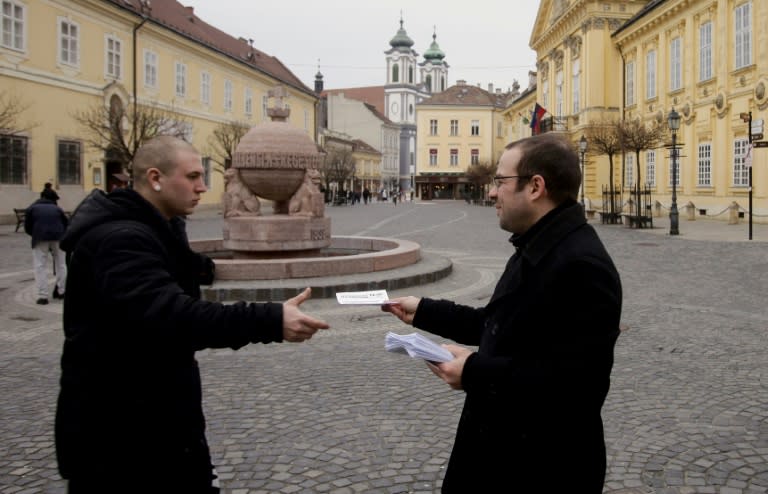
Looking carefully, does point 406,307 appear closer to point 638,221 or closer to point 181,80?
point 638,221

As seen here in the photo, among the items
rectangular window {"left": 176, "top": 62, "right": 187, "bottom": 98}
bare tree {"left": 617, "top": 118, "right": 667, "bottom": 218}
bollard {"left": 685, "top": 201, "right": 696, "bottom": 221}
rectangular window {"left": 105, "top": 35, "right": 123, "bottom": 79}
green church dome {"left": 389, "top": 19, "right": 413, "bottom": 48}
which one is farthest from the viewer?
green church dome {"left": 389, "top": 19, "right": 413, "bottom": 48}

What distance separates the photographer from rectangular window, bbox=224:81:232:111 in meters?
48.5

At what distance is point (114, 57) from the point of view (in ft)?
115

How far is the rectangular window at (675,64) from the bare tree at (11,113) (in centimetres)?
3030

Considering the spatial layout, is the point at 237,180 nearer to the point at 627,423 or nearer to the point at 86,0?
the point at 627,423

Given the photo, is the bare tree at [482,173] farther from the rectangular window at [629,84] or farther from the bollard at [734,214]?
the bollard at [734,214]

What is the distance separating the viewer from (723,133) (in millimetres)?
31609

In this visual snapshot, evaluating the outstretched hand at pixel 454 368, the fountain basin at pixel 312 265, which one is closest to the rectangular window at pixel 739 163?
the fountain basin at pixel 312 265

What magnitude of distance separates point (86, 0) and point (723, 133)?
29.0 m

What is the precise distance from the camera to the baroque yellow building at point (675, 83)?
97.2ft

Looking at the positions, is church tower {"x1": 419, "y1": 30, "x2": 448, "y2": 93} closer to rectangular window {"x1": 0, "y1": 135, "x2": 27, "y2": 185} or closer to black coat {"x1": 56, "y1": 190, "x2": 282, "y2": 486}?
rectangular window {"x1": 0, "y1": 135, "x2": 27, "y2": 185}

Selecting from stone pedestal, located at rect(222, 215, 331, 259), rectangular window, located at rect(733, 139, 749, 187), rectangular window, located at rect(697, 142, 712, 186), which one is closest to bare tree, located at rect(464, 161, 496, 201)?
rectangular window, located at rect(697, 142, 712, 186)

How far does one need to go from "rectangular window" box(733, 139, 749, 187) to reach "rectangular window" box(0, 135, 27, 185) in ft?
96.5

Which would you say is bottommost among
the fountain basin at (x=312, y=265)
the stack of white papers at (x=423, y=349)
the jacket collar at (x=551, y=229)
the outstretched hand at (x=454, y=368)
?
the fountain basin at (x=312, y=265)
